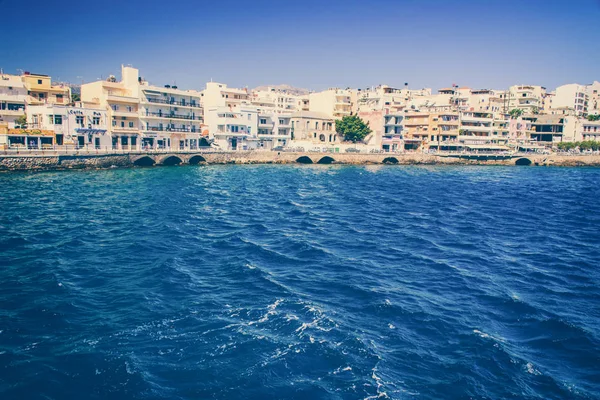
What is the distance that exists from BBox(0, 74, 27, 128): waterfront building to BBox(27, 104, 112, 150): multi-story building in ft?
13.5

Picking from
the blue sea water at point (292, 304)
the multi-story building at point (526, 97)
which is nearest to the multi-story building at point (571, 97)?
the multi-story building at point (526, 97)

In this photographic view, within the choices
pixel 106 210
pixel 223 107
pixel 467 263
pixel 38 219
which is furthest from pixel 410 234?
pixel 223 107

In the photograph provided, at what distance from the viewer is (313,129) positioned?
126625 millimetres

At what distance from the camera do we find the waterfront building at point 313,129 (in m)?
123

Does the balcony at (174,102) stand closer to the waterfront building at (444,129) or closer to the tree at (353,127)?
the tree at (353,127)

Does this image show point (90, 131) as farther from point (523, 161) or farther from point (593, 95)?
point (593, 95)

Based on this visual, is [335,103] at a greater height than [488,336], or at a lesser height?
greater

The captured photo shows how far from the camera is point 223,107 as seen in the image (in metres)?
108

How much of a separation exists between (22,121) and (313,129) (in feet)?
232

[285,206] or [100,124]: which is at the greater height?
[100,124]

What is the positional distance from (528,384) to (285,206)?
3538 centimetres

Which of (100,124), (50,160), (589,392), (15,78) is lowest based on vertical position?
(589,392)

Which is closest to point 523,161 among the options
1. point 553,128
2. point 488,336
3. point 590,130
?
point 553,128

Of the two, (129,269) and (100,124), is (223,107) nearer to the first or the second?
(100,124)
